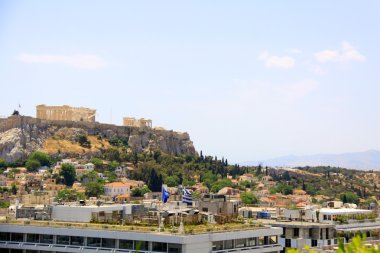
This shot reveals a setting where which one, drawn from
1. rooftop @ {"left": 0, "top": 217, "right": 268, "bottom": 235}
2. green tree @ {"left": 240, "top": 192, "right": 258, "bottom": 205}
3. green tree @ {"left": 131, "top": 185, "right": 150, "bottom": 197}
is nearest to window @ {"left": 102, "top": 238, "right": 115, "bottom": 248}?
rooftop @ {"left": 0, "top": 217, "right": 268, "bottom": 235}

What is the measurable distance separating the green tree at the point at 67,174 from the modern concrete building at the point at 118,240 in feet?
316

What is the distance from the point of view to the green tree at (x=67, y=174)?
13650cm

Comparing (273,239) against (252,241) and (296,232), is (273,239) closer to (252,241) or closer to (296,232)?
(296,232)

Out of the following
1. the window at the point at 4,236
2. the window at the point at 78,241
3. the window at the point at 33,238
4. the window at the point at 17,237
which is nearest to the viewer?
the window at the point at 78,241

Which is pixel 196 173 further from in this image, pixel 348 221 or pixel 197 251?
pixel 197 251

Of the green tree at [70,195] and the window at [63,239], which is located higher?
the green tree at [70,195]

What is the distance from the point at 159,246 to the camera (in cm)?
3644

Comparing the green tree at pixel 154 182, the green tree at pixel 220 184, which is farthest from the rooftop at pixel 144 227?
the green tree at pixel 220 184

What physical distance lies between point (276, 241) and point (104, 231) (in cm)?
1152

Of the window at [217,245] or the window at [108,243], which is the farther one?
the window at [217,245]

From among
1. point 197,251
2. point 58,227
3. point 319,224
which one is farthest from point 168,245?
point 319,224

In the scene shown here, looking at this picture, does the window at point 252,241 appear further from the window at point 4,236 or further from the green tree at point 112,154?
the green tree at point 112,154

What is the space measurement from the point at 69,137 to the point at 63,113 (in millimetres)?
15965

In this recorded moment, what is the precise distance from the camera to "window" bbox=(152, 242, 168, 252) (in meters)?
36.2
